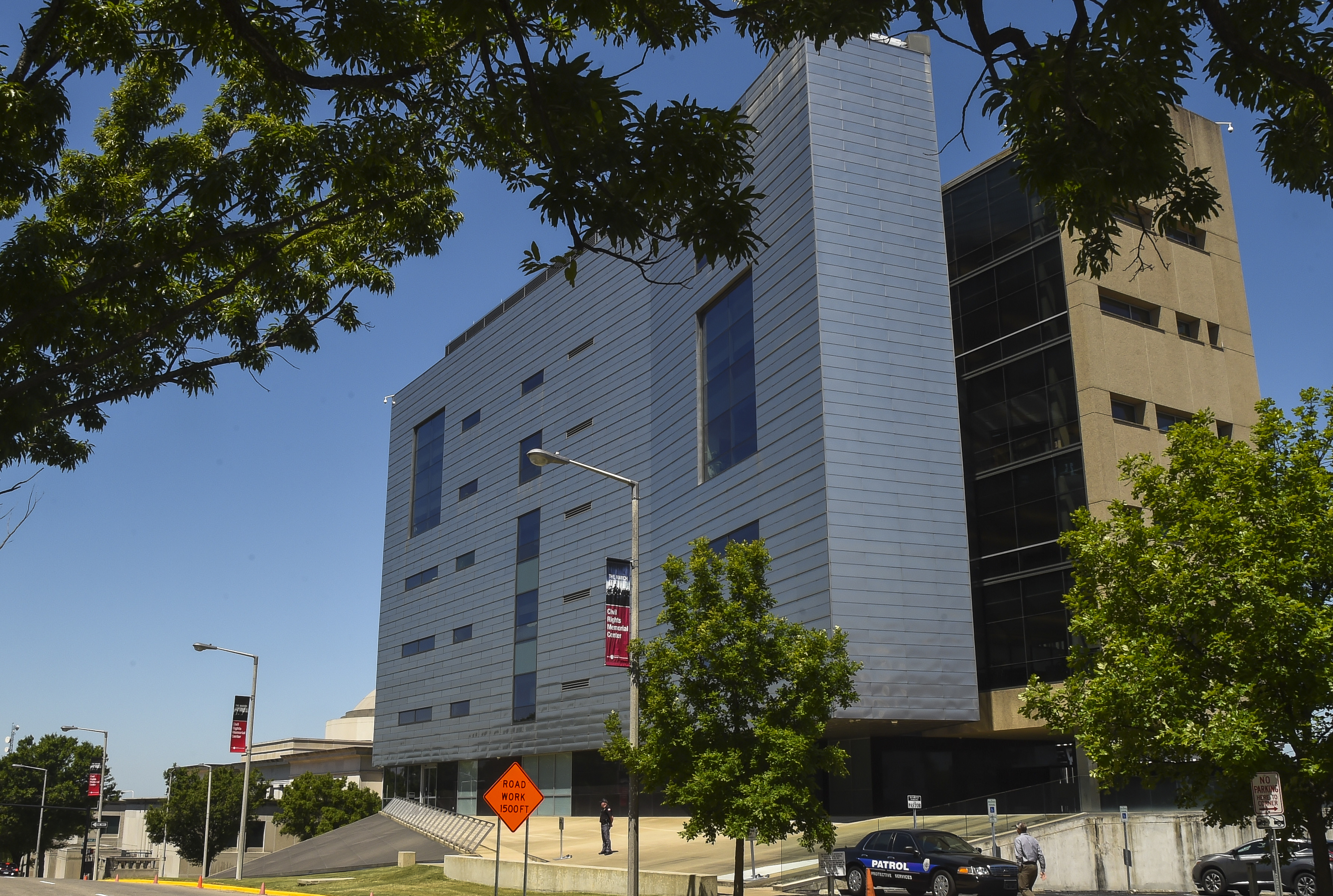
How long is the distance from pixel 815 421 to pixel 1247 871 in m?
18.8

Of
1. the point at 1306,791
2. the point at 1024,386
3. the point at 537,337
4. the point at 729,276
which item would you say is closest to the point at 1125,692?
the point at 1306,791

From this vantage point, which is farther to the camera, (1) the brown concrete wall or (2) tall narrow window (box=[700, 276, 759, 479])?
(2) tall narrow window (box=[700, 276, 759, 479])

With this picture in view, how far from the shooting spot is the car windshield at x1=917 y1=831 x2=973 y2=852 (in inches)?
957

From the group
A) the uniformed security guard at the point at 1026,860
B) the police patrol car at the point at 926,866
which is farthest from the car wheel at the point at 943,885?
the uniformed security guard at the point at 1026,860

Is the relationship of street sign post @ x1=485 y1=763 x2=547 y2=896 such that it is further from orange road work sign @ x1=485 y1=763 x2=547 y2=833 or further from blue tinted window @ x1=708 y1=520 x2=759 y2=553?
blue tinted window @ x1=708 y1=520 x2=759 y2=553

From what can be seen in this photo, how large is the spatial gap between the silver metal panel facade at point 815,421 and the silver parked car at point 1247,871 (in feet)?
35.7

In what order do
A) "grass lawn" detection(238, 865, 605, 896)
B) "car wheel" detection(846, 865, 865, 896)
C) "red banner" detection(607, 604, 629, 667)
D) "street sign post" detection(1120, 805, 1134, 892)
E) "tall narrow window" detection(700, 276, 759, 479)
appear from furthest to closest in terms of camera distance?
"tall narrow window" detection(700, 276, 759, 479)
"grass lawn" detection(238, 865, 605, 896)
"street sign post" detection(1120, 805, 1134, 892)
"car wheel" detection(846, 865, 865, 896)
"red banner" detection(607, 604, 629, 667)

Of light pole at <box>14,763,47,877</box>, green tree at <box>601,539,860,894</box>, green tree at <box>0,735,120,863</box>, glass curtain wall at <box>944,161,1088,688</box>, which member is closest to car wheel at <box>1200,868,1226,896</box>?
glass curtain wall at <box>944,161,1088,688</box>

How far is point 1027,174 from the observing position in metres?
6.95

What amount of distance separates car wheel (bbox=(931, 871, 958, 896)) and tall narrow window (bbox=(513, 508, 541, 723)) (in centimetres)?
3520

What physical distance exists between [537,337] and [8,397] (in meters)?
52.9

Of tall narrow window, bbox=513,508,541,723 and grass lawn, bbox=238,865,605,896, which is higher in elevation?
tall narrow window, bbox=513,508,541,723

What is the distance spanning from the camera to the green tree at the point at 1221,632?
16453mm

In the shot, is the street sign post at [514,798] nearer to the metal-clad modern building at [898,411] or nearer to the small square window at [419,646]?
the metal-clad modern building at [898,411]
